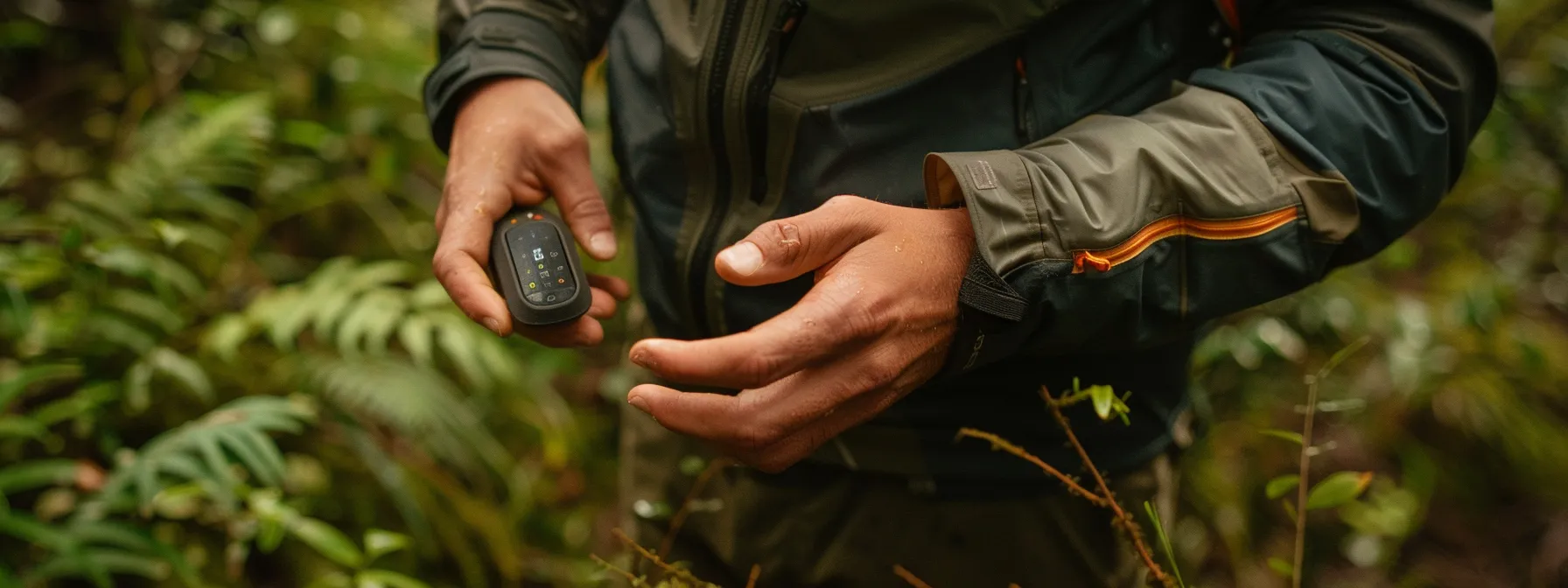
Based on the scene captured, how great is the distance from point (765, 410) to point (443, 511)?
1.61 m

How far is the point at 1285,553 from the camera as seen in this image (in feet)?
7.98

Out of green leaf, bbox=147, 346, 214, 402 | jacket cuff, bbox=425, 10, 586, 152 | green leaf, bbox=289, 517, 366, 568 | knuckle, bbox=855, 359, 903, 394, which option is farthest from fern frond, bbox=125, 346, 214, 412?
knuckle, bbox=855, 359, 903, 394

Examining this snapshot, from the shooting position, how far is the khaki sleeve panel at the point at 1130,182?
904mm

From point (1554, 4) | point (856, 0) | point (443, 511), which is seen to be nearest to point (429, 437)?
point (443, 511)

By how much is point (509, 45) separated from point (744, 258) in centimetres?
68

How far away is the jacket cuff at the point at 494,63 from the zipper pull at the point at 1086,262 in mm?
757

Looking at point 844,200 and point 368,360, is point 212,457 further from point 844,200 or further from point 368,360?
point 844,200

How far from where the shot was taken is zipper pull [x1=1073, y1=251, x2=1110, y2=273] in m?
0.93

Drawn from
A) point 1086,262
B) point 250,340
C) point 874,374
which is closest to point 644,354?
point 874,374

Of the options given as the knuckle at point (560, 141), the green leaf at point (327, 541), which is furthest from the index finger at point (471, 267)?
the green leaf at point (327, 541)

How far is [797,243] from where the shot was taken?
33.4 inches

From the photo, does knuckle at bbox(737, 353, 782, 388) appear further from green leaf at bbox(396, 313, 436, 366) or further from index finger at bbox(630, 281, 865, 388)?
green leaf at bbox(396, 313, 436, 366)

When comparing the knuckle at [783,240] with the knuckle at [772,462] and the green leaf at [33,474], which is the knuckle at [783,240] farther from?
the green leaf at [33,474]

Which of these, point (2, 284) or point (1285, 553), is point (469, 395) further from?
point (1285, 553)
